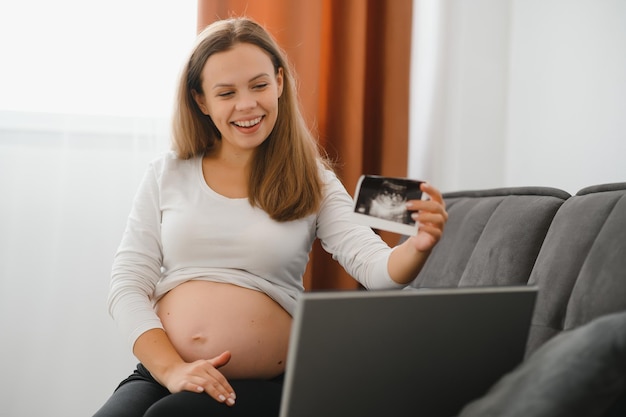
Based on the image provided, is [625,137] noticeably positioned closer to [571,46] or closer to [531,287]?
[571,46]

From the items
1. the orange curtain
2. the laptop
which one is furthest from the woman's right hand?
the orange curtain

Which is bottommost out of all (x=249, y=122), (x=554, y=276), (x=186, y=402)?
(x=186, y=402)

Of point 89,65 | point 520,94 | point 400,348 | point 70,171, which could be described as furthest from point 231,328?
point 520,94

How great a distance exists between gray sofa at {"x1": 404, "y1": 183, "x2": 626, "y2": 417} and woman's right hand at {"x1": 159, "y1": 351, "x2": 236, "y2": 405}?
1.58 ft

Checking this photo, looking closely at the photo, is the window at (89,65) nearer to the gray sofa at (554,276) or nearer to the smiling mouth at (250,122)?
the smiling mouth at (250,122)

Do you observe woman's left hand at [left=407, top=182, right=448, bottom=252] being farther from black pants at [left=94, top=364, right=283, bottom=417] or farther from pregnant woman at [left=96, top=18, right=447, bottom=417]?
black pants at [left=94, top=364, right=283, bottom=417]

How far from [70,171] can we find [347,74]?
1.02 meters

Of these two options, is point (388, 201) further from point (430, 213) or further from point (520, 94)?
point (520, 94)

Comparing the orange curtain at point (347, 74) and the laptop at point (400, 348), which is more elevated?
the orange curtain at point (347, 74)

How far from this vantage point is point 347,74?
7.82ft

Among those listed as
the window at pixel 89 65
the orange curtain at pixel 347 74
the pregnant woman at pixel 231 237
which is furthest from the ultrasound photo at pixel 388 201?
the window at pixel 89 65

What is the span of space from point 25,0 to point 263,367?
5.27ft

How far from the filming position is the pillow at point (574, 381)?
72 centimetres

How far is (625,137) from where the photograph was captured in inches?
70.1
